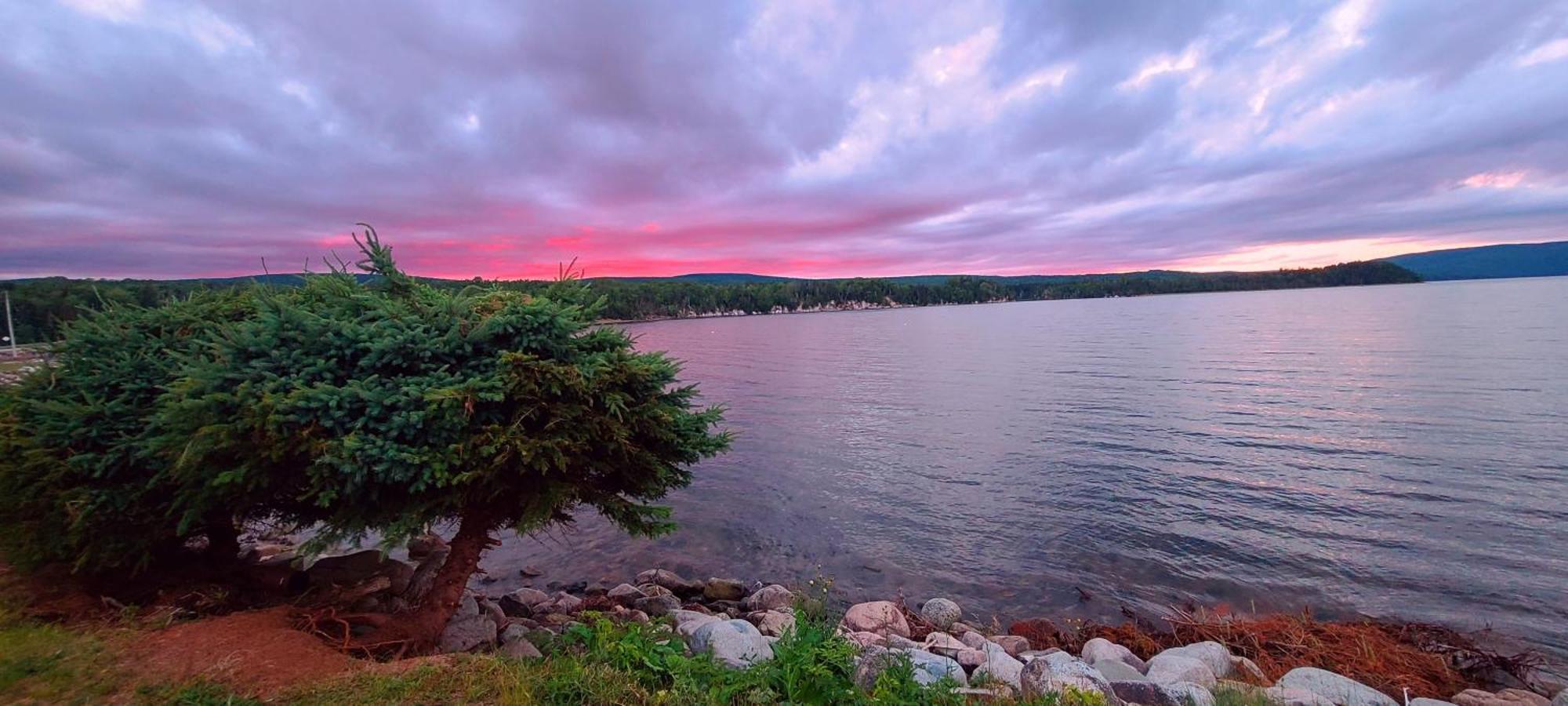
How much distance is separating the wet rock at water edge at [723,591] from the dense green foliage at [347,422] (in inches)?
180

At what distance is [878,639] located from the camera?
8805 millimetres

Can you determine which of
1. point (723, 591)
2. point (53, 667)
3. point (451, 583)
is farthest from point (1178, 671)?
point (53, 667)

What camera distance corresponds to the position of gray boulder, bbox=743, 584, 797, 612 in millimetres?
11312

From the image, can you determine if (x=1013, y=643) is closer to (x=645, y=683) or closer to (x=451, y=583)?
(x=645, y=683)

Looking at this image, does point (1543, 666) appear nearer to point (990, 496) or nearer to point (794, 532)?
point (990, 496)

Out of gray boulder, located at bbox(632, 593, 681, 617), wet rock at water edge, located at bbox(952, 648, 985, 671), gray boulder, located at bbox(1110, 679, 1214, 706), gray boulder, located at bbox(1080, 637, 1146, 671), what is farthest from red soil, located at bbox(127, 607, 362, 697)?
gray boulder, located at bbox(1080, 637, 1146, 671)

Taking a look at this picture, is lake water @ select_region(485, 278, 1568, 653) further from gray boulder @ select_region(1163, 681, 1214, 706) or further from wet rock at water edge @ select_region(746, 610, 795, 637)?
gray boulder @ select_region(1163, 681, 1214, 706)

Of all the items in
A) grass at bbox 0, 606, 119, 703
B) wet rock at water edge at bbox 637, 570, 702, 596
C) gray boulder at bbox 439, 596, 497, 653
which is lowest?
wet rock at water edge at bbox 637, 570, 702, 596

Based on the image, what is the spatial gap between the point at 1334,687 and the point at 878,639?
4984 millimetres

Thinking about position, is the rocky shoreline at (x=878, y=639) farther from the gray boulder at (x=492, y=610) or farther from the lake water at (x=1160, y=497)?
the lake water at (x=1160, y=497)

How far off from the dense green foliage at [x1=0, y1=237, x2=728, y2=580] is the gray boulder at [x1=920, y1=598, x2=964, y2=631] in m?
5.22

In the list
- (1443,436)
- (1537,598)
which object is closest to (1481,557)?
(1537,598)

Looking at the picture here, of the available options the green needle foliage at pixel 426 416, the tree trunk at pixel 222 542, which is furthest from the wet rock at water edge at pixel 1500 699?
the tree trunk at pixel 222 542

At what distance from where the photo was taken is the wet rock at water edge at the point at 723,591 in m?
11.9
